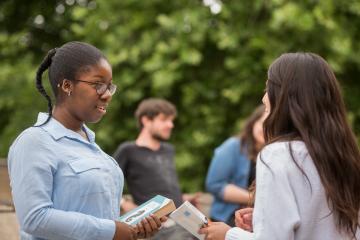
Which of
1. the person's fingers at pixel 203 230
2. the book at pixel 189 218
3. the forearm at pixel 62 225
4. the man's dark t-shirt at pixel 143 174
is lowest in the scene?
the man's dark t-shirt at pixel 143 174

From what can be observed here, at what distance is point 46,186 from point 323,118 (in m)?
0.94

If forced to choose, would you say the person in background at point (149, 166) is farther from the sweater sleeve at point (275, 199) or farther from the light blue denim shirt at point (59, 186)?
the sweater sleeve at point (275, 199)

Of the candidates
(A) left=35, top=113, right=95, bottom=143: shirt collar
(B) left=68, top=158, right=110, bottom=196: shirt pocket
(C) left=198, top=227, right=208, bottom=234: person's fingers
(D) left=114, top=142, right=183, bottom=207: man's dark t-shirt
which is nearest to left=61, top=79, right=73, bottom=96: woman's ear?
(A) left=35, top=113, right=95, bottom=143: shirt collar

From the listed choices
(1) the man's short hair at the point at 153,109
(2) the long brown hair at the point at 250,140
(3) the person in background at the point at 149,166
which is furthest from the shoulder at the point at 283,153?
(1) the man's short hair at the point at 153,109

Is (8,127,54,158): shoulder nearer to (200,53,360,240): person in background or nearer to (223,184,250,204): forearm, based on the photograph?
(200,53,360,240): person in background

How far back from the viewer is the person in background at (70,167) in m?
2.79

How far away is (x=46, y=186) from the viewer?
110 inches

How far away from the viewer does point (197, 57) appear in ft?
28.0

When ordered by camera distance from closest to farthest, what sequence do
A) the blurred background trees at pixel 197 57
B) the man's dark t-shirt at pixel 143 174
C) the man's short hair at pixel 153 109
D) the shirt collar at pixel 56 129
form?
the shirt collar at pixel 56 129
the man's dark t-shirt at pixel 143 174
the man's short hair at pixel 153 109
the blurred background trees at pixel 197 57

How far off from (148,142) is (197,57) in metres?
2.76

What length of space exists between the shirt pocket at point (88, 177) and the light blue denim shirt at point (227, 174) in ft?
9.77

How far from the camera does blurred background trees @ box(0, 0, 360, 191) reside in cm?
847

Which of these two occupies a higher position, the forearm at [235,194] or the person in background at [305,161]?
the person in background at [305,161]

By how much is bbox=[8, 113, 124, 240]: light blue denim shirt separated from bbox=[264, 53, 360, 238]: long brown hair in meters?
0.63
